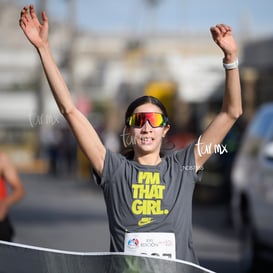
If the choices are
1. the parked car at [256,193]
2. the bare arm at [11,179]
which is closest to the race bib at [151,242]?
the bare arm at [11,179]

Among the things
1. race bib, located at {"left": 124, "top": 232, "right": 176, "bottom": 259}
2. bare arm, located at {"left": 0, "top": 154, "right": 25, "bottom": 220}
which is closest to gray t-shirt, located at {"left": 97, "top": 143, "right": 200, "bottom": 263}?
race bib, located at {"left": 124, "top": 232, "right": 176, "bottom": 259}

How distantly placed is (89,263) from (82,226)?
14.2m

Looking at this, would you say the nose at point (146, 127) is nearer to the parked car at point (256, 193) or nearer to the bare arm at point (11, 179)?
the bare arm at point (11, 179)

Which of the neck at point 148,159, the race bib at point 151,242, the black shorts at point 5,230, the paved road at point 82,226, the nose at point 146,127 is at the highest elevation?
the nose at point 146,127

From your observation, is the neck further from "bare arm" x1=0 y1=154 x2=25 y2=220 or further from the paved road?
the paved road

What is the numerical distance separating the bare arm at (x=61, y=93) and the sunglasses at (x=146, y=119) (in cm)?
19

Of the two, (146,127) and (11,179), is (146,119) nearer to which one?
(146,127)

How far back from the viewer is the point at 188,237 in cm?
570

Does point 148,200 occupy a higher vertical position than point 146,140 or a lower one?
lower

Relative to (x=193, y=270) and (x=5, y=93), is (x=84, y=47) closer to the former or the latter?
(x=5, y=93)

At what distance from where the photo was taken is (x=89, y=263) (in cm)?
485

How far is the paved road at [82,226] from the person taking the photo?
1470cm

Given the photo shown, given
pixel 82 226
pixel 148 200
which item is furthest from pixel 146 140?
pixel 82 226

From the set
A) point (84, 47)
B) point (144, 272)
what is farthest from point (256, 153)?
point (84, 47)
